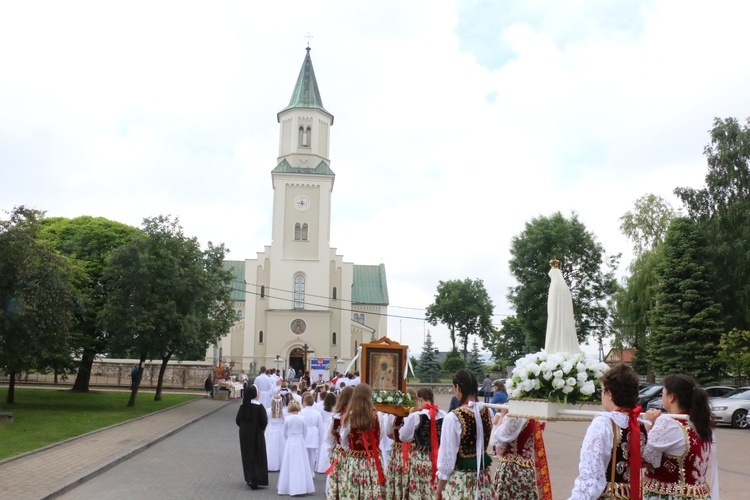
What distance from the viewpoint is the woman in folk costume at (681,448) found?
4.68 m

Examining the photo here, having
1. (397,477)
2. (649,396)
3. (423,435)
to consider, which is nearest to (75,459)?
(397,477)

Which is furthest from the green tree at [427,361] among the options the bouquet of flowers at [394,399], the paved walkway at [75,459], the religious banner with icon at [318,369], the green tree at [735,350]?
the bouquet of flowers at [394,399]

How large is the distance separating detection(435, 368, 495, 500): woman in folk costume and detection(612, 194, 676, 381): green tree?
3471 centimetres

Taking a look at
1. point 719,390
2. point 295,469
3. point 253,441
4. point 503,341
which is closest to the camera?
point 295,469

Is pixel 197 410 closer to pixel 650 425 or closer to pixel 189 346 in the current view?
pixel 189 346

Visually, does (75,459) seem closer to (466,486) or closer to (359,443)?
(359,443)

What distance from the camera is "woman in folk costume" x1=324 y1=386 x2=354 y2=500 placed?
7832 millimetres

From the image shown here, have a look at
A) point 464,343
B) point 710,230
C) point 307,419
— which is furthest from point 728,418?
point 464,343

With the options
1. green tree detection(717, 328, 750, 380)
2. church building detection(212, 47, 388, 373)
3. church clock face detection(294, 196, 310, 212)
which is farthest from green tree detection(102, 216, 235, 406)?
church clock face detection(294, 196, 310, 212)

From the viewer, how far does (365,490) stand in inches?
304

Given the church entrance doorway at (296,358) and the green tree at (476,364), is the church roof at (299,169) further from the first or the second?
the green tree at (476,364)

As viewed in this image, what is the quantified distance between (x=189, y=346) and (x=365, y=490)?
77.7 feet

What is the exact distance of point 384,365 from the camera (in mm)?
14852

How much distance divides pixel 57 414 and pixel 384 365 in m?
14.8
